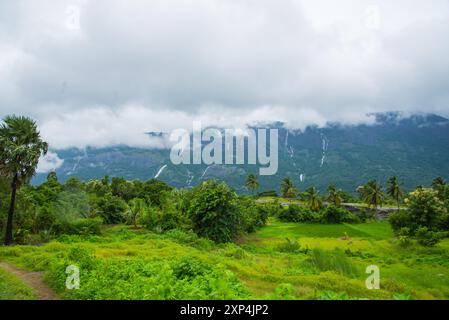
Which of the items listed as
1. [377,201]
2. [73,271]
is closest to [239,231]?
[73,271]

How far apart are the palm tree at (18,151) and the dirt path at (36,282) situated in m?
11.3

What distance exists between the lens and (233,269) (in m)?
25.5

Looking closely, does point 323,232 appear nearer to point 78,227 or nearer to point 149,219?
point 149,219

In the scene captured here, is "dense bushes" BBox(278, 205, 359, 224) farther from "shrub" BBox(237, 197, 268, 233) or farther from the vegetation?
"shrub" BBox(237, 197, 268, 233)

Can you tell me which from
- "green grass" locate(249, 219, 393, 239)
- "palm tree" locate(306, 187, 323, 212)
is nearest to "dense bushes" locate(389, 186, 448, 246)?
"green grass" locate(249, 219, 393, 239)

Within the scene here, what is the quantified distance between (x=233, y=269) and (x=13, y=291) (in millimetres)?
13484

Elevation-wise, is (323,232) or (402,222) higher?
(402,222)

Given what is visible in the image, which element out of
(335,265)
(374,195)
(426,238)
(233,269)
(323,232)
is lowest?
(323,232)

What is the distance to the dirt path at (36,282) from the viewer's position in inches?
690

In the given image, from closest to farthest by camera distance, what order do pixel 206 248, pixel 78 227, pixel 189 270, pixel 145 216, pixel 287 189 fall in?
pixel 189 270 < pixel 206 248 < pixel 78 227 < pixel 145 216 < pixel 287 189

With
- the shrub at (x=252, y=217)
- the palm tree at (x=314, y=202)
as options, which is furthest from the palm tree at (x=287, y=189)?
the shrub at (x=252, y=217)

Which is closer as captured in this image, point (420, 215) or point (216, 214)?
point (216, 214)

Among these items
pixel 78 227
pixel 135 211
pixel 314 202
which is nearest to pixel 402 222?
pixel 314 202

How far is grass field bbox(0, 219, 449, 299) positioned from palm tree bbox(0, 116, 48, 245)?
6.68 metres
